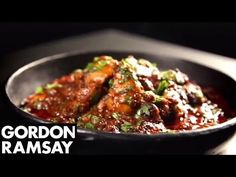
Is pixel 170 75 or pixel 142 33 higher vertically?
pixel 142 33

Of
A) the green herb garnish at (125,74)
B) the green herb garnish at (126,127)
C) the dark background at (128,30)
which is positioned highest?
the dark background at (128,30)

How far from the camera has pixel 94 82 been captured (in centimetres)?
380

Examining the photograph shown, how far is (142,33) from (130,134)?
2.67 metres

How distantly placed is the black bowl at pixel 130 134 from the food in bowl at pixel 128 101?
109mm

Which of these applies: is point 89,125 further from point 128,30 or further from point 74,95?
point 128,30

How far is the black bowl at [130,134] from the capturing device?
3.26 meters

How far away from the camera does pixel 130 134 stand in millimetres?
3242

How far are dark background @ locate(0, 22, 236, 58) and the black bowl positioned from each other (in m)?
0.37

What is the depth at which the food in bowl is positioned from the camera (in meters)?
3.56

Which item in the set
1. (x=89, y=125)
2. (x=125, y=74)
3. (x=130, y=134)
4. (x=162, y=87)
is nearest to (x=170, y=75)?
(x=162, y=87)

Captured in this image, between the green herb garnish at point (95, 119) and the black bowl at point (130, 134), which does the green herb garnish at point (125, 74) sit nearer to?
the green herb garnish at point (95, 119)

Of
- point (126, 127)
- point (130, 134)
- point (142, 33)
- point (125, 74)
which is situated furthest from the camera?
point (142, 33)

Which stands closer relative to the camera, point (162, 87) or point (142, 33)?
point (162, 87)

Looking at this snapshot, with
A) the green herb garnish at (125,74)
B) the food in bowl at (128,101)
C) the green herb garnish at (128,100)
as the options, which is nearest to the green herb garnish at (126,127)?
the food in bowl at (128,101)
